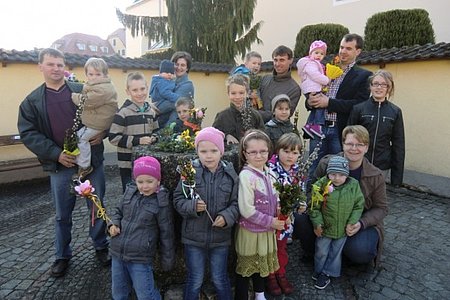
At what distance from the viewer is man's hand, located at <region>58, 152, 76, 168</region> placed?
3.11 metres

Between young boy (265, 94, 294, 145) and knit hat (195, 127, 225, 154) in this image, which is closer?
knit hat (195, 127, 225, 154)

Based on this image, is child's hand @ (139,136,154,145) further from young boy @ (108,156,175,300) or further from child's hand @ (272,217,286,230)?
child's hand @ (272,217,286,230)

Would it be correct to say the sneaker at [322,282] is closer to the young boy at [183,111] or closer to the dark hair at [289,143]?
the dark hair at [289,143]

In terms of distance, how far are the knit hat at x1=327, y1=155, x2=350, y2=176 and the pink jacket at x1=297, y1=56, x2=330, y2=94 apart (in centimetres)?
144

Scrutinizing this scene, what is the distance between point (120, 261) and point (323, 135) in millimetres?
2937

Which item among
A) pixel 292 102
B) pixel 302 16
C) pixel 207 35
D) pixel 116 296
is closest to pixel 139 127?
pixel 116 296

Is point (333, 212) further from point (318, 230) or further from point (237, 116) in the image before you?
point (237, 116)

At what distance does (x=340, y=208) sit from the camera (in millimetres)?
3084

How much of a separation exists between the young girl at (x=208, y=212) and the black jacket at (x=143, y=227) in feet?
0.39

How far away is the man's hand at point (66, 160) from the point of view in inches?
122

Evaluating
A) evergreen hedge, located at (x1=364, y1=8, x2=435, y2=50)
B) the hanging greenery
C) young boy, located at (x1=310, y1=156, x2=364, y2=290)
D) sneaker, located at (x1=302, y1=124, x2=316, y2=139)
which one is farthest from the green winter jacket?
the hanging greenery

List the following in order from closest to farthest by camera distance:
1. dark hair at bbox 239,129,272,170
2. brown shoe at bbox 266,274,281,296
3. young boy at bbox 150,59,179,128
Answer: dark hair at bbox 239,129,272,170 → brown shoe at bbox 266,274,281,296 → young boy at bbox 150,59,179,128

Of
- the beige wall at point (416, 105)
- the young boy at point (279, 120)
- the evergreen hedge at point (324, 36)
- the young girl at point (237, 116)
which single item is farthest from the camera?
the evergreen hedge at point (324, 36)

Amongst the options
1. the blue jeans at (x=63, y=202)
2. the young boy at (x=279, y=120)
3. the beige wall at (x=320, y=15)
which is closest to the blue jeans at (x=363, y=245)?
the young boy at (x=279, y=120)
